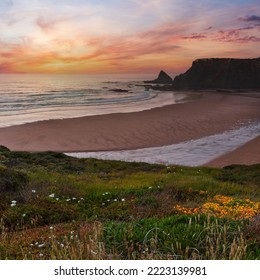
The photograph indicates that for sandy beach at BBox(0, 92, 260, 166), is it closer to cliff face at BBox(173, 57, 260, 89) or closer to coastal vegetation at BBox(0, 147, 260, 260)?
coastal vegetation at BBox(0, 147, 260, 260)

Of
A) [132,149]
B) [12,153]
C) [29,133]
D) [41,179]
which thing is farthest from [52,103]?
[41,179]

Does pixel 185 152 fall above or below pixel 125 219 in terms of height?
below

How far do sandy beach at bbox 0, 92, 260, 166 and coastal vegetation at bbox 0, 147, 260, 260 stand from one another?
46.0ft

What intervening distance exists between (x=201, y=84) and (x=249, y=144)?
303ft

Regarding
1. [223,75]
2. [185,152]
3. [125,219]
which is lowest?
[185,152]

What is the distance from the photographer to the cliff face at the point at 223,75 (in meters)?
115

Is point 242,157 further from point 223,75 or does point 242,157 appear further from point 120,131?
point 223,75

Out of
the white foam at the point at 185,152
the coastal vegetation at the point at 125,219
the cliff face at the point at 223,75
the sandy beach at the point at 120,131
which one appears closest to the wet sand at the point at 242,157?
the sandy beach at the point at 120,131

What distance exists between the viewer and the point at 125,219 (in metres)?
8.12

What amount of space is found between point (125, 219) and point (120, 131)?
90.9ft

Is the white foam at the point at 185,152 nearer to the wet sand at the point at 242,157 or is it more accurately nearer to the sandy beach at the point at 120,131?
the wet sand at the point at 242,157

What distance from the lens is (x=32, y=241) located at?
6.23 meters

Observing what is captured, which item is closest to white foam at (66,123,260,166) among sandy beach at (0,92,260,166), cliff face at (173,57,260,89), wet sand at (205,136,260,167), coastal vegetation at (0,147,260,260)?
wet sand at (205,136,260,167)

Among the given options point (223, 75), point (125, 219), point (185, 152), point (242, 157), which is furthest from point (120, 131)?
point (223, 75)
